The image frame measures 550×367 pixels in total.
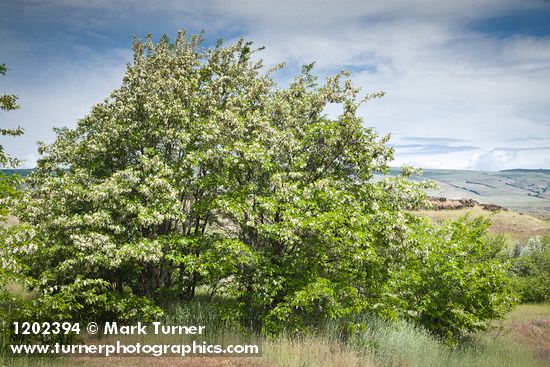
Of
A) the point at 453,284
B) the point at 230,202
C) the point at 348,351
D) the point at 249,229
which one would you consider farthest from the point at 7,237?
the point at 453,284

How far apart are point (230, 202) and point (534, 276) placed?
42287 mm

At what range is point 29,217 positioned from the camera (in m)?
16.5

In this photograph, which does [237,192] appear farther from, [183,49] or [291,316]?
[183,49]

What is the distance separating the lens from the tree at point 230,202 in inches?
546

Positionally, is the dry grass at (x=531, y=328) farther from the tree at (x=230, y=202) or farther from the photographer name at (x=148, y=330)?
the photographer name at (x=148, y=330)

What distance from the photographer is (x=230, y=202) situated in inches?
555

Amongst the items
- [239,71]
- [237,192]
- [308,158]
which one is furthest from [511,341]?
[239,71]

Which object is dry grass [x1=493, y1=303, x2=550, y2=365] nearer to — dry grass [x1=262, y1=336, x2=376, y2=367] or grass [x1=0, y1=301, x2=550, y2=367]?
grass [x1=0, y1=301, x2=550, y2=367]

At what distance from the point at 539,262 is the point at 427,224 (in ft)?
120

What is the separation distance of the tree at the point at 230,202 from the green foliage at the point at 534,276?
30.5m

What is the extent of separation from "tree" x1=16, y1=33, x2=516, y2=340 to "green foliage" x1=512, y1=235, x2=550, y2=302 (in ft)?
100

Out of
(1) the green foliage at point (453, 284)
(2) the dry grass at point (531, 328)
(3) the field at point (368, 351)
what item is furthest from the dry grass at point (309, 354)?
(2) the dry grass at point (531, 328)

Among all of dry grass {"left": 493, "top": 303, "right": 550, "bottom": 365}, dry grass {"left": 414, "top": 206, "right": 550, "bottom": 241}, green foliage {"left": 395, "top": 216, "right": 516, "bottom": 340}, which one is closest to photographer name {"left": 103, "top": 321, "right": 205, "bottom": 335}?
green foliage {"left": 395, "top": 216, "right": 516, "bottom": 340}

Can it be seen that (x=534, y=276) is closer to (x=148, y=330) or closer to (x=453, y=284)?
(x=453, y=284)
